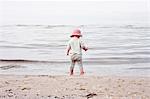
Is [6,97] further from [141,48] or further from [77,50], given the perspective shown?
[141,48]

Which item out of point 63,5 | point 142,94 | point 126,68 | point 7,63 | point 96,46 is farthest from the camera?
point 63,5

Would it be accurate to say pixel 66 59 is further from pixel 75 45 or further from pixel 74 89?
pixel 74 89

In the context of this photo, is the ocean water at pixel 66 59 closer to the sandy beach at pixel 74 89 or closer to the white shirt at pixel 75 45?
the white shirt at pixel 75 45

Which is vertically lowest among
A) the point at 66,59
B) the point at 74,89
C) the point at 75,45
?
the point at 74,89

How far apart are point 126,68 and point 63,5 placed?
8746 centimetres

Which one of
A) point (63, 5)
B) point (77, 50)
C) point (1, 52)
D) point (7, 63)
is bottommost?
point (77, 50)

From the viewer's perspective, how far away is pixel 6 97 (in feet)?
21.6

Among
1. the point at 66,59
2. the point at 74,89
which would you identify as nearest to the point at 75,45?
the point at 74,89

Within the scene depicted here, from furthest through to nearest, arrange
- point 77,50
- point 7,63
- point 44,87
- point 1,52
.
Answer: point 1,52 → point 7,63 → point 77,50 → point 44,87

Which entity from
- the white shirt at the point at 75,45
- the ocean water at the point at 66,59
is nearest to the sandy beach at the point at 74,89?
the white shirt at the point at 75,45

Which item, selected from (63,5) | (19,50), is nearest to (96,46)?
(19,50)

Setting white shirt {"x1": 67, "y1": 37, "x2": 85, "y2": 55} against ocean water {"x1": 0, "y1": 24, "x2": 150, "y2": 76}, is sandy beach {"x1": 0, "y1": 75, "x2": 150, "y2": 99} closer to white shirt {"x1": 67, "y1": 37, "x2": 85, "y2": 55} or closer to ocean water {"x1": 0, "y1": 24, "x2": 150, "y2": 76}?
white shirt {"x1": 67, "y1": 37, "x2": 85, "y2": 55}

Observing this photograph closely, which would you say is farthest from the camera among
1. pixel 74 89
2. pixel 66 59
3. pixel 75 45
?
pixel 66 59

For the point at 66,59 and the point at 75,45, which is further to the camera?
the point at 66,59
